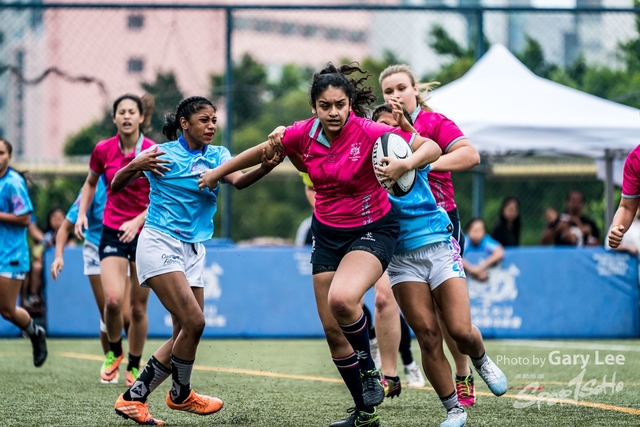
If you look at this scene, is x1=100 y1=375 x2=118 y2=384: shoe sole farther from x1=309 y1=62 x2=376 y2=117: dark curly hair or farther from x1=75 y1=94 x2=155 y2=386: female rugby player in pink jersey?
x1=309 y1=62 x2=376 y2=117: dark curly hair

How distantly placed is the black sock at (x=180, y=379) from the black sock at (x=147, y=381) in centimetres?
10

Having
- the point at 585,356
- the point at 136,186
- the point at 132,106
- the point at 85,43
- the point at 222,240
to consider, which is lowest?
the point at 585,356

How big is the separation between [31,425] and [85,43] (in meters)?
8.39

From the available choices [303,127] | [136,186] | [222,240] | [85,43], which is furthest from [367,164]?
[85,43]

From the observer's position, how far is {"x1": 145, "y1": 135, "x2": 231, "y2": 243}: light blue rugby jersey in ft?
19.0

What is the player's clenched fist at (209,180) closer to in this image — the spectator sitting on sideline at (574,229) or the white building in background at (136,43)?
the white building in background at (136,43)

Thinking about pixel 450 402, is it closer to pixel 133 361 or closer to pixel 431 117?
pixel 431 117

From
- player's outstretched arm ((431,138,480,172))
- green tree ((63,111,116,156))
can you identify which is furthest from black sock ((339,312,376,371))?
green tree ((63,111,116,156))

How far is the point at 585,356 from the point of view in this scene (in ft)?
31.6

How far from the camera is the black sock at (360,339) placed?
5152 mm

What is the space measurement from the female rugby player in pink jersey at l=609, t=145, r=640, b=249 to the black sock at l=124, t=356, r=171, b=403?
270 cm

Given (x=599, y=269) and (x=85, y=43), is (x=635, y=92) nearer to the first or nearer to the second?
(x=599, y=269)

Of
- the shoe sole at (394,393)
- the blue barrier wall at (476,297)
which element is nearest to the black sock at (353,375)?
the shoe sole at (394,393)

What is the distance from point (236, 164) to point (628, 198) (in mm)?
2300
